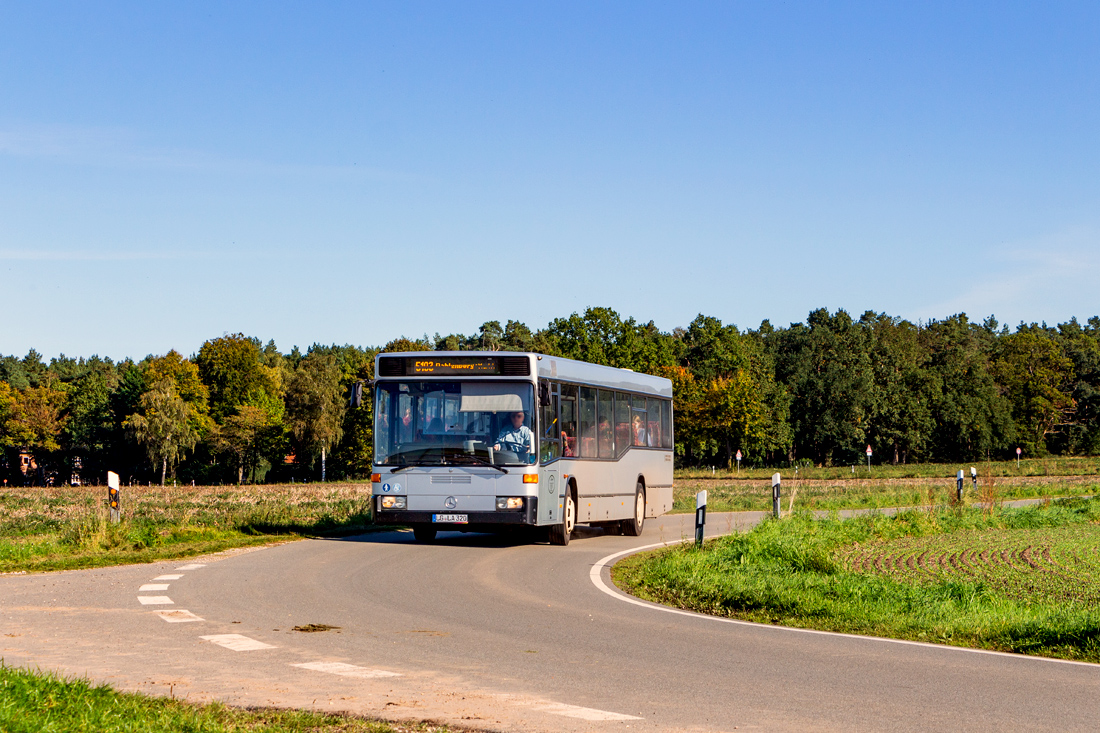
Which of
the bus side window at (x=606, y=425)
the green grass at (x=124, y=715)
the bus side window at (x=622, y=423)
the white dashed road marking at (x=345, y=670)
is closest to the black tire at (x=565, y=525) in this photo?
the bus side window at (x=606, y=425)

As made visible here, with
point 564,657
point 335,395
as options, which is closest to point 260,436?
point 335,395

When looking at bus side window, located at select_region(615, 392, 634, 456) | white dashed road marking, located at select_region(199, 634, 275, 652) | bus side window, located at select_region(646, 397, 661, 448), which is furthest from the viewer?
bus side window, located at select_region(646, 397, 661, 448)

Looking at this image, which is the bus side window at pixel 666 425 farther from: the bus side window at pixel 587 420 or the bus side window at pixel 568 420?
the bus side window at pixel 568 420

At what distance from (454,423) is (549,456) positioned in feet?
5.54

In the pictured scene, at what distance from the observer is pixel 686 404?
91.7 m

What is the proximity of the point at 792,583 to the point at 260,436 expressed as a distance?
8365 centimetres

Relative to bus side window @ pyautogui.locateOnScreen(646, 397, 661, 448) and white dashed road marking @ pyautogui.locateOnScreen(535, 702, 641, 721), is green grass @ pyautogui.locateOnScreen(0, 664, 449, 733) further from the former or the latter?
bus side window @ pyautogui.locateOnScreen(646, 397, 661, 448)

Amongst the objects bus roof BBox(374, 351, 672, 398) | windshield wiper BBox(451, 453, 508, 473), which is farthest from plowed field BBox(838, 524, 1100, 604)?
windshield wiper BBox(451, 453, 508, 473)

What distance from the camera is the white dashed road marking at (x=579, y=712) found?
666 cm

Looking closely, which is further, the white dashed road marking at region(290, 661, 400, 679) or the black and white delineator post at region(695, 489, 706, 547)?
the black and white delineator post at region(695, 489, 706, 547)

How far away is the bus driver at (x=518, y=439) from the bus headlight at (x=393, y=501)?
5.81ft

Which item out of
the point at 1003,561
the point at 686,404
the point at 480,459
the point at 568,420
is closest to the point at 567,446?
the point at 568,420

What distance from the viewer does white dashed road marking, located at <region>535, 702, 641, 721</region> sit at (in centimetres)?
666

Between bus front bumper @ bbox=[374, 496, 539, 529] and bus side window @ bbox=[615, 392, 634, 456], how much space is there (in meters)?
4.46
